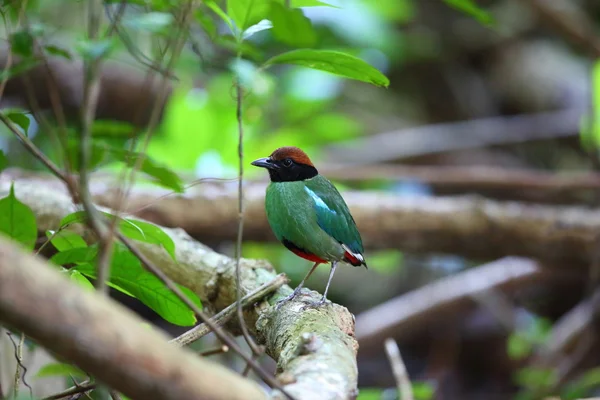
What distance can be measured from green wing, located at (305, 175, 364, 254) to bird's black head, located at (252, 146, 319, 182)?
7cm

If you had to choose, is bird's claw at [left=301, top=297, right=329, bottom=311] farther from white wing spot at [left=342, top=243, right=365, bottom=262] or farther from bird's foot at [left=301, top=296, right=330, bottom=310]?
white wing spot at [left=342, top=243, right=365, bottom=262]

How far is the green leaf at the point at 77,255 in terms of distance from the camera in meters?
1.45

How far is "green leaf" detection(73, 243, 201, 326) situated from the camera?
1507mm

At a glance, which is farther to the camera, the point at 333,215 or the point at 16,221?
the point at 333,215

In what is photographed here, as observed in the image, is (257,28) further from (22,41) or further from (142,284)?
(142,284)

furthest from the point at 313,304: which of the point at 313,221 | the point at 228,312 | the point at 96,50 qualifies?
the point at 96,50

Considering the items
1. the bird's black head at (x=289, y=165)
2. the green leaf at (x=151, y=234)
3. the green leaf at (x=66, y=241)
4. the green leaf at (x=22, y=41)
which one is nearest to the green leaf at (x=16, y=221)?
the green leaf at (x=66, y=241)

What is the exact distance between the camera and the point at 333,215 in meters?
2.12

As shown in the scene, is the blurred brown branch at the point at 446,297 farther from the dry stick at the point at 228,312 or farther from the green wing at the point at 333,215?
the dry stick at the point at 228,312

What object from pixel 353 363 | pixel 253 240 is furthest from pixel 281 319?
pixel 253 240

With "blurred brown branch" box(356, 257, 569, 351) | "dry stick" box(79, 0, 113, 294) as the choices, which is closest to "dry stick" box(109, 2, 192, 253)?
"dry stick" box(79, 0, 113, 294)

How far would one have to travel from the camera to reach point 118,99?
17.6 feet

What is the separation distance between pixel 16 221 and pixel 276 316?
0.66m

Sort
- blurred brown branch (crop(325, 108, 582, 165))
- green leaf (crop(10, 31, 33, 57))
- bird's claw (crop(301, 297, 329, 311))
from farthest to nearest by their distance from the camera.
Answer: blurred brown branch (crop(325, 108, 582, 165)), bird's claw (crop(301, 297, 329, 311)), green leaf (crop(10, 31, 33, 57))
